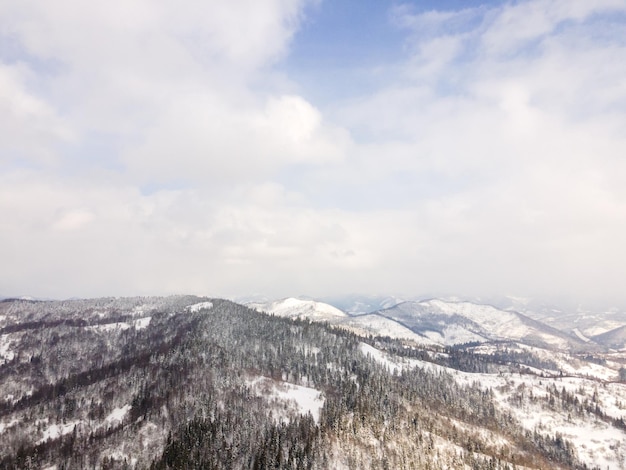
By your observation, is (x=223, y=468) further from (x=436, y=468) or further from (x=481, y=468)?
(x=481, y=468)

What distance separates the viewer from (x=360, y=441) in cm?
19350

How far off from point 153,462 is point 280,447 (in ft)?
202

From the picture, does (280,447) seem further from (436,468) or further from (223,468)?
(436,468)

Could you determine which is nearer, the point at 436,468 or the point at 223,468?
the point at 223,468

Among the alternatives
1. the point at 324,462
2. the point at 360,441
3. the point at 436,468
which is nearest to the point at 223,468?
the point at 324,462

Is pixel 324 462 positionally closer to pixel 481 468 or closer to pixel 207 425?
pixel 207 425

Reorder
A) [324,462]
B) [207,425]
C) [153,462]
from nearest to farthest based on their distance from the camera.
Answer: [324,462], [153,462], [207,425]

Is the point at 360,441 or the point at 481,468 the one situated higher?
the point at 360,441

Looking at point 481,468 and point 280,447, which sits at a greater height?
point 280,447

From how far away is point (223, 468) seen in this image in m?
176

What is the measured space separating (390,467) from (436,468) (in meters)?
26.1

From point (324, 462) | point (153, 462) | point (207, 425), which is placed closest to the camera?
point (324, 462)

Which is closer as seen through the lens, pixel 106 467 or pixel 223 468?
pixel 223 468

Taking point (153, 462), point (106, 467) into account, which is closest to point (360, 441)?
point (153, 462)
